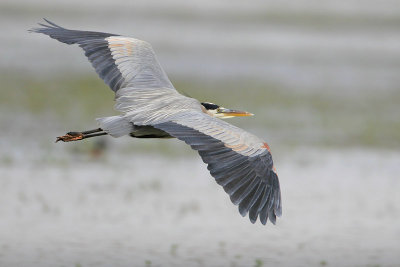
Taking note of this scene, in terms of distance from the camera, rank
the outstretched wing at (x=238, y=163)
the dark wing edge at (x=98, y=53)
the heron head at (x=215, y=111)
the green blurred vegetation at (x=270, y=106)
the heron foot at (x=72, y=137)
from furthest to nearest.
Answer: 1. the green blurred vegetation at (x=270, y=106)
2. the heron head at (x=215, y=111)
3. the dark wing edge at (x=98, y=53)
4. the heron foot at (x=72, y=137)
5. the outstretched wing at (x=238, y=163)

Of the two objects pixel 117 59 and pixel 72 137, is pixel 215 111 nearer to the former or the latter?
pixel 117 59

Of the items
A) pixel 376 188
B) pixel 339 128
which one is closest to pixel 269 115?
pixel 339 128

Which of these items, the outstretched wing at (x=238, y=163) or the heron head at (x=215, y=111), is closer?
the outstretched wing at (x=238, y=163)

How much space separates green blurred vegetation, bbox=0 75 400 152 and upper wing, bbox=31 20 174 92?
3775 mm

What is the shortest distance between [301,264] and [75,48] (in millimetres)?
14203

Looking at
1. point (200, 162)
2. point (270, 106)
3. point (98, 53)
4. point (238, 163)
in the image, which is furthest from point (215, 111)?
point (270, 106)

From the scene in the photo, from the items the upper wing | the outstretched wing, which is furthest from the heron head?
the outstretched wing

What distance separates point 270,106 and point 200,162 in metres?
3.93

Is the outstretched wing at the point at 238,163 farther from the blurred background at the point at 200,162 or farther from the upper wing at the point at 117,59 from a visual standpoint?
the blurred background at the point at 200,162

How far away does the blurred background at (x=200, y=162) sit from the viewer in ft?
23.9

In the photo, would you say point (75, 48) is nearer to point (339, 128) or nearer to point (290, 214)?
point (339, 128)

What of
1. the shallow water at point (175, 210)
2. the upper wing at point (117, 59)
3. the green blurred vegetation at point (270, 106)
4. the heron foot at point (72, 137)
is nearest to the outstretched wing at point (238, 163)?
the heron foot at point (72, 137)

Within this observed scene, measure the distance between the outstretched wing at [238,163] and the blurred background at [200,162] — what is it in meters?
1.47

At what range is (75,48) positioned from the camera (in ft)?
66.6
